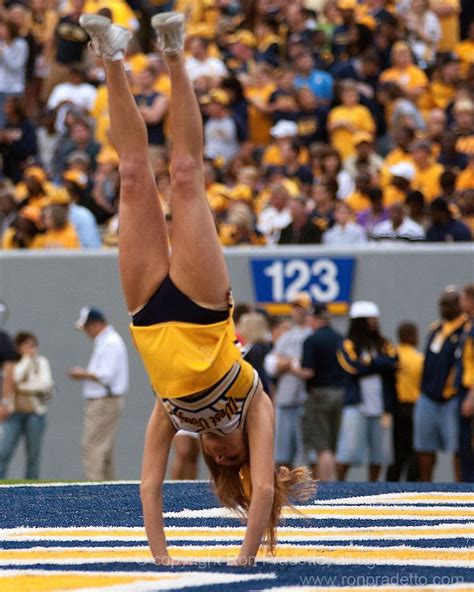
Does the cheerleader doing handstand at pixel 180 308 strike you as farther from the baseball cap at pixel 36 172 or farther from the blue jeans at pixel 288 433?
the baseball cap at pixel 36 172

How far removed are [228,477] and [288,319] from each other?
26.9ft

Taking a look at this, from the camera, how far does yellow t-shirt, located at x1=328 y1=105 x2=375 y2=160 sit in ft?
57.5

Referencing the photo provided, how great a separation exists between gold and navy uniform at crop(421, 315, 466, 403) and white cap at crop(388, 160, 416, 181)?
9.73 ft

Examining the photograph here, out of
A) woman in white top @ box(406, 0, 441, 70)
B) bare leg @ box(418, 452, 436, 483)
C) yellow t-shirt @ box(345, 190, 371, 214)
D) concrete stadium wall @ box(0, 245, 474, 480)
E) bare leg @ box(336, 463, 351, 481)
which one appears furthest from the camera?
woman in white top @ box(406, 0, 441, 70)

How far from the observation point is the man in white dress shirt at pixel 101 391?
14477 millimetres

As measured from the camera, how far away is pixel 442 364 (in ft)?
Result: 43.2

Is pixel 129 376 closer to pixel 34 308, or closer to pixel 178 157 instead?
pixel 34 308

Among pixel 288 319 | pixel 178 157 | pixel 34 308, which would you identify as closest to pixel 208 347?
pixel 178 157

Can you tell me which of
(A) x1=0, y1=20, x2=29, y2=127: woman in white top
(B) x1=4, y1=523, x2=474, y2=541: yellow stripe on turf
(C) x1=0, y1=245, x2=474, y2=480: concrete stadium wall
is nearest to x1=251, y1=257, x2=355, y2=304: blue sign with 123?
(C) x1=0, y1=245, x2=474, y2=480: concrete stadium wall

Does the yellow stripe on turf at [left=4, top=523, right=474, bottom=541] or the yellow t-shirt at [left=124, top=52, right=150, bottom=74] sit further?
the yellow t-shirt at [left=124, top=52, right=150, bottom=74]

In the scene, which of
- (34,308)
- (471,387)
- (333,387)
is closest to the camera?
(471,387)

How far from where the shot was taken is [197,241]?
643 centimetres

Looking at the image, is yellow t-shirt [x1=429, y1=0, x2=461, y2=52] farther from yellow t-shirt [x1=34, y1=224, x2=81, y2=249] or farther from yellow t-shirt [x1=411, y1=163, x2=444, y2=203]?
yellow t-shirt [x1=34, y1=224, x2=81, y2=249]

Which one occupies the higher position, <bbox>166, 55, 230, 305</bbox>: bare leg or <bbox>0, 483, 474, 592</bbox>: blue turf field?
<bbox>166, 55, 230, 305</bbox>: bare leg
